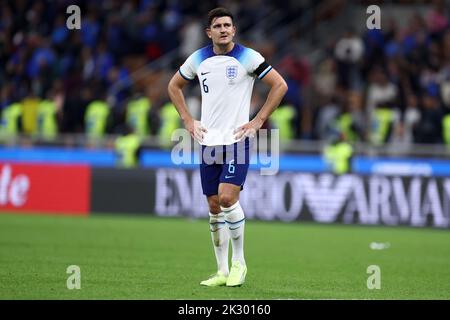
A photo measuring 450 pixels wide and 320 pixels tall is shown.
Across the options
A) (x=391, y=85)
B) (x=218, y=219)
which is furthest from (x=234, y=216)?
(x=391, y=85)

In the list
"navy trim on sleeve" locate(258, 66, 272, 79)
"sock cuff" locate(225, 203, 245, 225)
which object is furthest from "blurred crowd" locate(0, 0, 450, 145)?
"sock cuff" locate(225, 203, 245, 225)

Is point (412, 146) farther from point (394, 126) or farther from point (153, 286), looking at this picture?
point (153, 286)

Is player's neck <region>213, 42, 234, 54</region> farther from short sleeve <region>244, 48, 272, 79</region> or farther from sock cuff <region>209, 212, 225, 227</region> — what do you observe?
sock cuff <region>209, 212, 225, 227</region>

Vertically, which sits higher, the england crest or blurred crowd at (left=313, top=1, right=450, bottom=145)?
blurred crowd at (left=313, top=1, right=450, bottom=145)

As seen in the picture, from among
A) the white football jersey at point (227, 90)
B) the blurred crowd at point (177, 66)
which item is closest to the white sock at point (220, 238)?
the white football jersey at point (227, 90)

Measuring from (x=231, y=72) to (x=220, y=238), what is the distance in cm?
168

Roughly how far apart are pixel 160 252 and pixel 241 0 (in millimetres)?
15453

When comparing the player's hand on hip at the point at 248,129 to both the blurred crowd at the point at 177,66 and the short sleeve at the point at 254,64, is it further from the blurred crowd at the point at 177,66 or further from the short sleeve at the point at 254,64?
the blurred crowd at the point at 177,66

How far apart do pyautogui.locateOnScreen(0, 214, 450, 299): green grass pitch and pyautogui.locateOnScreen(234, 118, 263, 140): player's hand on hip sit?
1.48 meters

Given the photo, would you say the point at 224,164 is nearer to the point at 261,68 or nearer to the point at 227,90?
the point at 227,90

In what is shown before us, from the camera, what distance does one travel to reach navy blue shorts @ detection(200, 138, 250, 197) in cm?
1087

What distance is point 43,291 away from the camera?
10164 millimetres

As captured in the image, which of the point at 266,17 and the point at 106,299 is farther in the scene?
the point at 266,17

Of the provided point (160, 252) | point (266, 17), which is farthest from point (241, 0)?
point (160, 252)
